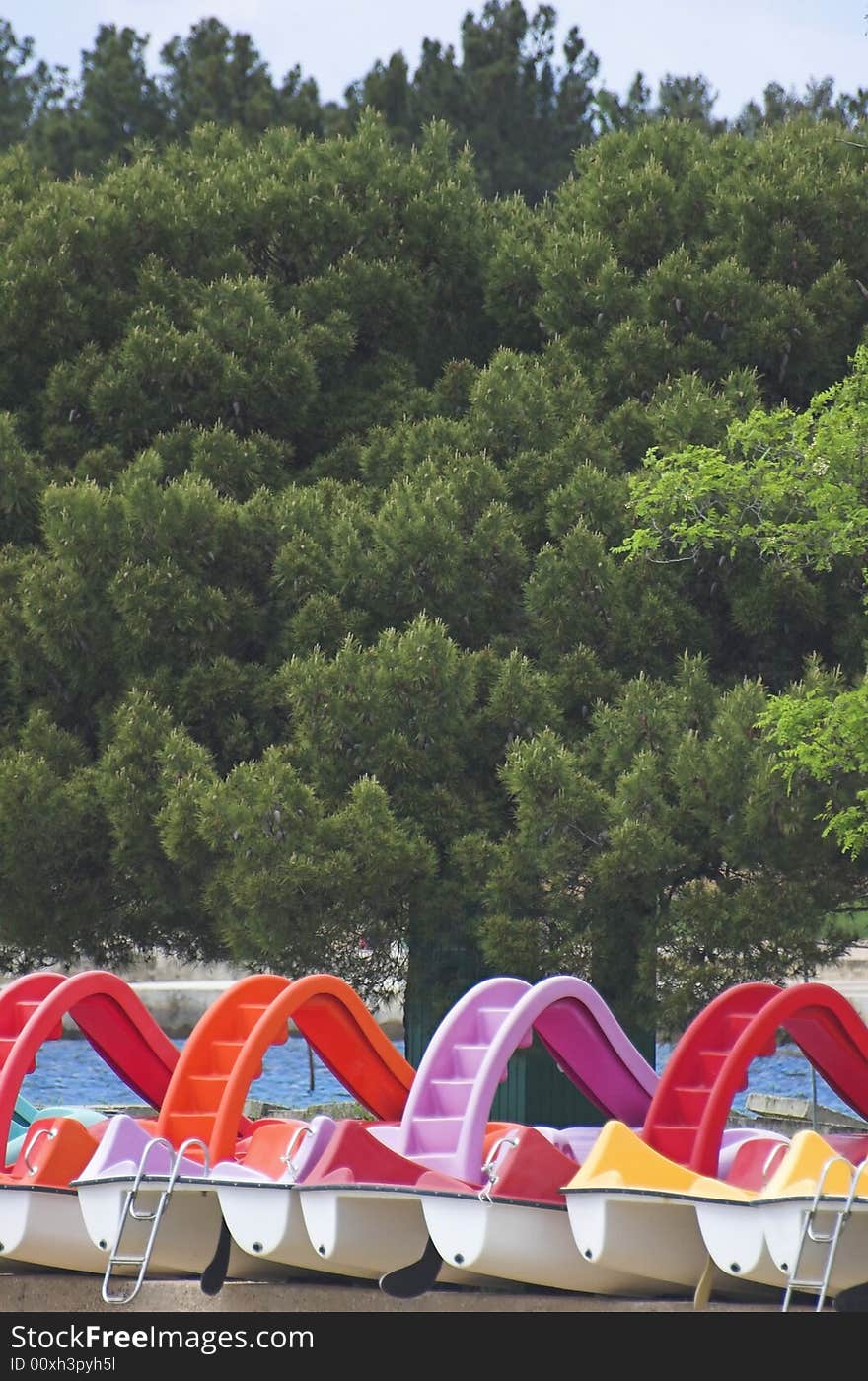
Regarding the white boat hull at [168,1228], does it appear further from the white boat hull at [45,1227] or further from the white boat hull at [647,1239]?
the white boat hull at [647,1239]

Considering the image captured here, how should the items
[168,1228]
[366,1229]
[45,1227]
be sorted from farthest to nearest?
1. [45,1227]
2. [168,1228]
3. [366,1229]

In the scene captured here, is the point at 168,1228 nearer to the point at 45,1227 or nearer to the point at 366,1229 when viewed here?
the point at 45,1227

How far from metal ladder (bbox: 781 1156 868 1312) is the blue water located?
18190mm

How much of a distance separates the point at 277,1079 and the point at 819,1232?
23.9 meters

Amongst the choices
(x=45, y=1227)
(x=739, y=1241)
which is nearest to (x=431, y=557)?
(x=45, y=1227)

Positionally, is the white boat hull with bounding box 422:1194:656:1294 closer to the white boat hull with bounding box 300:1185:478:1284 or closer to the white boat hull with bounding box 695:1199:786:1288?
the white boat hull with bounding box 300:1185:478:1284

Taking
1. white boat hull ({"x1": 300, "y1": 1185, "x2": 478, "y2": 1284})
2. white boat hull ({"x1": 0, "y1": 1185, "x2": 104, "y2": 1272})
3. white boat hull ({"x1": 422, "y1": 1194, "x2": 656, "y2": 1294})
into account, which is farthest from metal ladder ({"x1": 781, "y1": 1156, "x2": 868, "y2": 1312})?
white boat hull ({"x1": 0, "y1": 1185, "x2": 104, "y2": 1272})

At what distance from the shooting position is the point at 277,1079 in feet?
102

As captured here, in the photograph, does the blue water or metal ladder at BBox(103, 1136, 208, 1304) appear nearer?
metal ladder at BBox(103, 1136, 208, 1304)

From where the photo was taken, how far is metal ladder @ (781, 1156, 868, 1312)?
310 inches

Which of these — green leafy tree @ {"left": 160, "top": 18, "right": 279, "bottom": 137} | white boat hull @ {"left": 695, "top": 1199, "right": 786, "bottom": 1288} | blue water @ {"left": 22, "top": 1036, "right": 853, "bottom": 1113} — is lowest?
blue water @ {"left": 22, "top": 1036, "right": 853, "bottom": 1113}

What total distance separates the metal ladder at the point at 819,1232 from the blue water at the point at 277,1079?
1819 centimetres

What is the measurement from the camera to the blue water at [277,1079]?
28.3 meters

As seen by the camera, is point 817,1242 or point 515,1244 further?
point 515,1244
